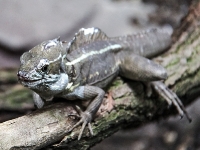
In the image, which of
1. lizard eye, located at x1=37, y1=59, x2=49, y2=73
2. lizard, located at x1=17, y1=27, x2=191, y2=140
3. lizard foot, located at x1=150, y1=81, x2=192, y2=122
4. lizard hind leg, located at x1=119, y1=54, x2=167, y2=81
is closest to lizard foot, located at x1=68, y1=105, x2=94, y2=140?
lizard, located at x1=17, y1=27, x2=191, y2=140

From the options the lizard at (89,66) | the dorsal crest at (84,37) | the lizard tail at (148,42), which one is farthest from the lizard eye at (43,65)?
the lizard tail at (148,42)

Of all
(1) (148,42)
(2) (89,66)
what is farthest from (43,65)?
(1) (148,42)

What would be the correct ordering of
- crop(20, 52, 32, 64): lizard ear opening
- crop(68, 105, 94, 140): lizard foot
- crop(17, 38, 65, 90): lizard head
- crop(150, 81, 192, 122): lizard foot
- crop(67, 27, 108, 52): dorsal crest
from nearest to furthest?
1. crop(17, 38, 65, 90): lizard head
2. crop(20, 52, 32, 64): lizard ear opening
3. crop(68, 105, 94, 140): lizard foot
4. crop(67, 27, 108, 52): dorsal crest
5. crop(150, 81, 192, 122): lizard foot

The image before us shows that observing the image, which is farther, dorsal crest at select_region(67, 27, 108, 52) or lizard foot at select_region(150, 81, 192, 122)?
lizard foot at select_region(150, 81, 192, 122)

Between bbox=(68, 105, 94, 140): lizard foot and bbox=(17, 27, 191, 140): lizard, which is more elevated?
bbox=(17, 27, 191, 140): lizard

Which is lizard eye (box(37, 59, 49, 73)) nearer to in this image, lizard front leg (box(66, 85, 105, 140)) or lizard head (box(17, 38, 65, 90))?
lizard head (box(17, 38, 65, 90))

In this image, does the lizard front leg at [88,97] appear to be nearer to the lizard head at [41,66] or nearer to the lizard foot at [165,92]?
the lizard head at [41,66]

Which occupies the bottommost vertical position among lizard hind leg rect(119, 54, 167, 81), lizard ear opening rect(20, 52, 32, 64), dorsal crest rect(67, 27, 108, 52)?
lizard hind leg rect(119, 54, 167, 81)
